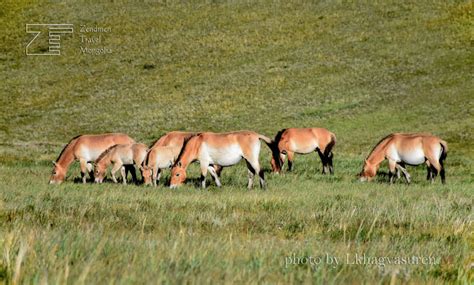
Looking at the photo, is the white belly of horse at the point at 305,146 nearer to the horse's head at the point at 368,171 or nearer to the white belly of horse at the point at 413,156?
the horse's head at the point at 368,171

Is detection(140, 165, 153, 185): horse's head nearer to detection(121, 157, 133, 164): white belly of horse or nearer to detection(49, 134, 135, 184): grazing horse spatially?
detection(121, 157, 133, 164): white belly of horse

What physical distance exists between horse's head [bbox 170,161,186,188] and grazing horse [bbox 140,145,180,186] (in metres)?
1.04

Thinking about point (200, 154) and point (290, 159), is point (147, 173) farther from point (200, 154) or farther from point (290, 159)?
point (290, 159)

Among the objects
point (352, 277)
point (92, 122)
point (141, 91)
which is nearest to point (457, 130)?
point (92, 122)

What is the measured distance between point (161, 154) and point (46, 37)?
58087 mm

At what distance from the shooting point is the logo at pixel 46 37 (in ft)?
226

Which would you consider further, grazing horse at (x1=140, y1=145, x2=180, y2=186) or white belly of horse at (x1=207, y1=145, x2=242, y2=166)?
grazing horse at (x1=140, y1=145, x2=180, y2=186)

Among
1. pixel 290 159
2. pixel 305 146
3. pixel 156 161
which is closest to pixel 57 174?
pixel 156 161

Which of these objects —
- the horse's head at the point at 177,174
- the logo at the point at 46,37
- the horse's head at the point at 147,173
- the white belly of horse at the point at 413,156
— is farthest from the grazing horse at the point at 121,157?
the logo at the point at 46,37

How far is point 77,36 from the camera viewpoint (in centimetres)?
7144

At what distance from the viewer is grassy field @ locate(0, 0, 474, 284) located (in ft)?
16.8

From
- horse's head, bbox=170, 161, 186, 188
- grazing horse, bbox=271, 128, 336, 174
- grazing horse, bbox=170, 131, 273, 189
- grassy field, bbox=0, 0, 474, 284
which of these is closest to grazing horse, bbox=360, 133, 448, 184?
grassy field, bbox=0, 0, 474, 284

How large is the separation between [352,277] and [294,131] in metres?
21.7

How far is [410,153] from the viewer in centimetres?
2048
